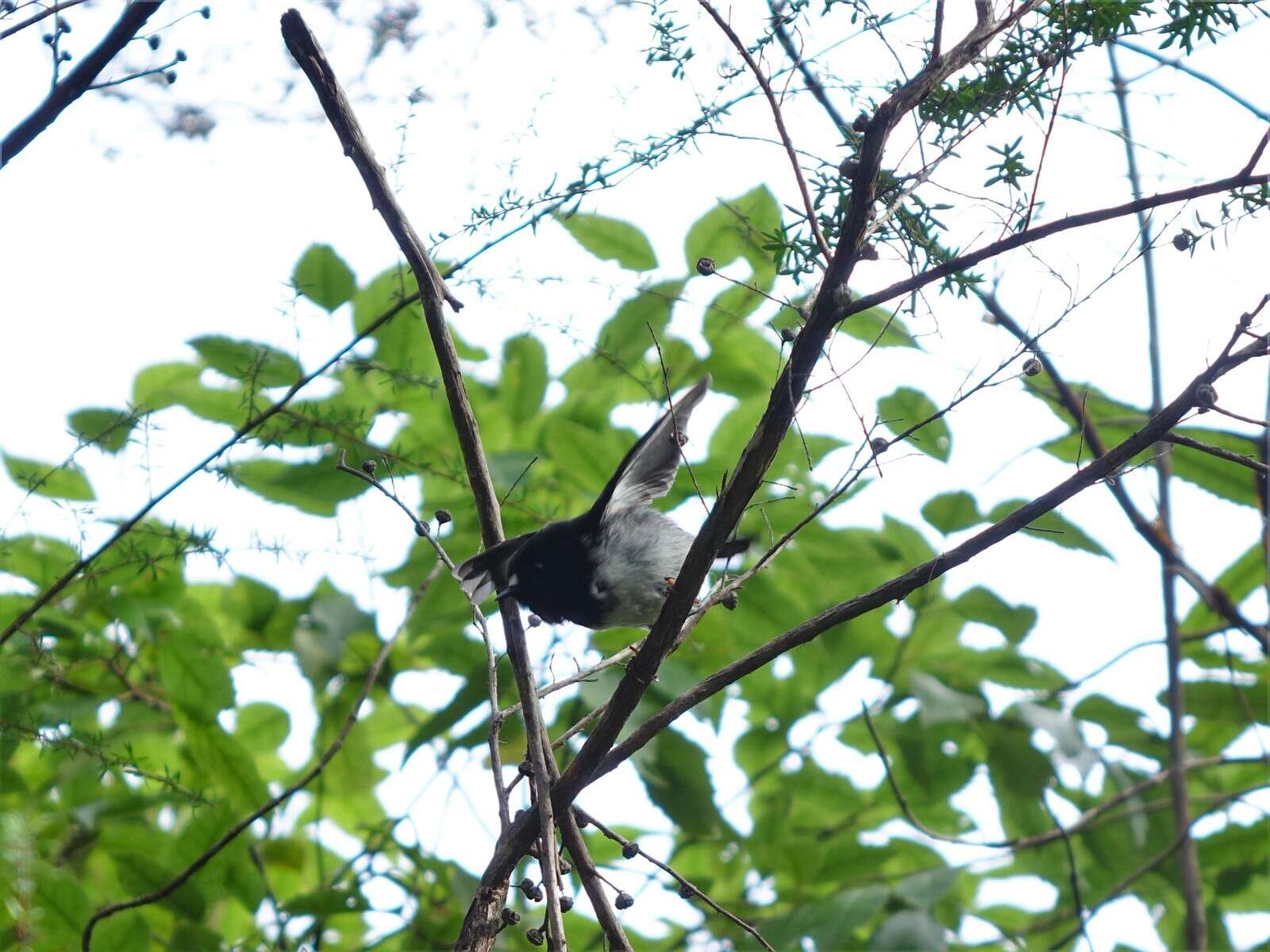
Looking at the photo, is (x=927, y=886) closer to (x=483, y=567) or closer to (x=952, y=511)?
(x=952, y=511)

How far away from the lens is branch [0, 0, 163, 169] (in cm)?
169

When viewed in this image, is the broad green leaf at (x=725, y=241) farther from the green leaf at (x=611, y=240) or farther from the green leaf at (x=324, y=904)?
the green leaf at (x=324, y=904)

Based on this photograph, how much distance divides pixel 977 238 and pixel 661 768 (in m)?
1.97

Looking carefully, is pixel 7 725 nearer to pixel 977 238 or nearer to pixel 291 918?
pixel 291 918

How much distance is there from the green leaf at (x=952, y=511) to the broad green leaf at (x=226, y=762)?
2076 millimetres

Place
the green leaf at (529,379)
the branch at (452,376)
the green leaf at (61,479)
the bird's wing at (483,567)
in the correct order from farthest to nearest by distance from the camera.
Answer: the green leaf at (529,379) < the green leaf at (61,479) < the bird's wing at (483,567) < the branch at (452,376)

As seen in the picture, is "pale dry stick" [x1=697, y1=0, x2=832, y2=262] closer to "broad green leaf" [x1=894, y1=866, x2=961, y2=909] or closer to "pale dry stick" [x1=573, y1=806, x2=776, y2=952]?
"pale dry stick" [x1=573, y1=806, x2=776, y2=952]

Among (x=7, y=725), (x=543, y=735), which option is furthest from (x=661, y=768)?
(x=7, y=725)

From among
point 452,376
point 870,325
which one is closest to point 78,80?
point 452,376

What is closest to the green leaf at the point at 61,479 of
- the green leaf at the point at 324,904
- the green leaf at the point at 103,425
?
the green leaf at the point at 103,425

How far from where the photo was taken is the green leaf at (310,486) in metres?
3.31

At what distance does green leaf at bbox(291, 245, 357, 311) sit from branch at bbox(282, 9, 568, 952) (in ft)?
4.04

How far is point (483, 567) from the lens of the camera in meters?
2.85

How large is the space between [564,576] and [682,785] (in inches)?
28.0
